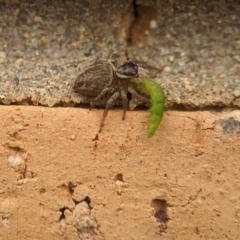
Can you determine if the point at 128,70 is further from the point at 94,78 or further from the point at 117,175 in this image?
the point at 117,175

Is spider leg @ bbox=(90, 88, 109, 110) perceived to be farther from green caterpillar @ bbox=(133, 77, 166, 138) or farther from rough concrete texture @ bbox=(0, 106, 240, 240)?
green caterpillar @ bbox=(133, 77, 166, 138)

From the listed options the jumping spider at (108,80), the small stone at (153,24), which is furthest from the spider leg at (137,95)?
the small stone at (153,24)

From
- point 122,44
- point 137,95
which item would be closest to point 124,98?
point 137,95

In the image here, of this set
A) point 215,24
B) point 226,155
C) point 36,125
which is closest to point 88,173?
point 36,125

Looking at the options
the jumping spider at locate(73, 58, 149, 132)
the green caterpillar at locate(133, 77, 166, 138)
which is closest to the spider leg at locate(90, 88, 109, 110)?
the jumping spider at locate(73, 58, 149, 132)

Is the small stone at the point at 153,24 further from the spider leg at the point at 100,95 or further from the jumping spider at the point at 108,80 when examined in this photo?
the spider leg at the point at 100,95

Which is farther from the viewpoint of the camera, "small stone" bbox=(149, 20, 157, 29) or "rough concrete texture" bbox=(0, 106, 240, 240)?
"small stone" bbox=(149, 20, 157, 29)

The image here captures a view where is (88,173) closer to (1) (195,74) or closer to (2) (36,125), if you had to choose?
(2) (36,125)
